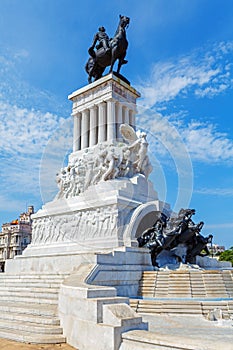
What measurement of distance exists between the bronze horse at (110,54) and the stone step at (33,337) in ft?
74.3

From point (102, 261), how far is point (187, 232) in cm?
632

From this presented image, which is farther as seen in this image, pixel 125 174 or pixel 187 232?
pixel 125 174

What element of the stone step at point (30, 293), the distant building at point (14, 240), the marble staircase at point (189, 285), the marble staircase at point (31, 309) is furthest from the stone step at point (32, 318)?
the distant building at point (14, 240)

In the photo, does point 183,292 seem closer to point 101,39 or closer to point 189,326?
point 189,326

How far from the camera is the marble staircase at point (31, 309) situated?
848cm

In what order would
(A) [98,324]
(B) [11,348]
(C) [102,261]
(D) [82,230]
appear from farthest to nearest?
(D) [82,230] < (C) [102,261] < (B) [11,348] < (A) [98,324]

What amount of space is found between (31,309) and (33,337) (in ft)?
7.76

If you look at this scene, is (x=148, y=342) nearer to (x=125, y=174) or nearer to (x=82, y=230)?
(x=82, y=230)

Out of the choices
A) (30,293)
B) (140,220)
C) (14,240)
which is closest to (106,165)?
(140,220)

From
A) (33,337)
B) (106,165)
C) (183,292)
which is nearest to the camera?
(33,337)

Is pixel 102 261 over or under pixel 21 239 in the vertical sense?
under

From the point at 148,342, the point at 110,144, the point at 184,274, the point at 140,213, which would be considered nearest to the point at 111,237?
the point at 140,213

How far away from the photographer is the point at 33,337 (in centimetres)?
808

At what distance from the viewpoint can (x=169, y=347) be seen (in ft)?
17.3
